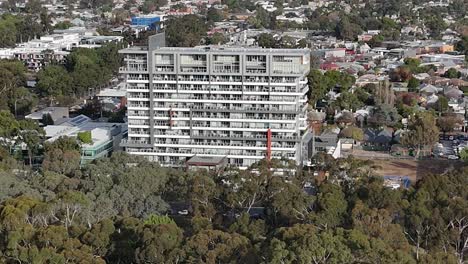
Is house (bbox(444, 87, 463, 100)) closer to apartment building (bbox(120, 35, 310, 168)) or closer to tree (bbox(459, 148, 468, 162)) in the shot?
tree (bbox(459, 148, 468, 162))

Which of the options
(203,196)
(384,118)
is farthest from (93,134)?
(384,118)

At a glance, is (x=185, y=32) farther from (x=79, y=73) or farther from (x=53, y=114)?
(x=53, y=114)

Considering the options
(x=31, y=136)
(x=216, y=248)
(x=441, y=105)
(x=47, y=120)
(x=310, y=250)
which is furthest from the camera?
(x=441, y=105)

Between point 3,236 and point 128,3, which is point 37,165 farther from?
point 128,3

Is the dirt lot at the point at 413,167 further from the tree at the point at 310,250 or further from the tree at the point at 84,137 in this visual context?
the tree at the point at 310,250

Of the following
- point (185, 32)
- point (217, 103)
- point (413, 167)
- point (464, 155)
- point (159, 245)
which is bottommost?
point (413, 167)

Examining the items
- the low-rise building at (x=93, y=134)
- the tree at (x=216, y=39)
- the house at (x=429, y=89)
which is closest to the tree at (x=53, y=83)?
the low-rise building at (x=93, y=134)
